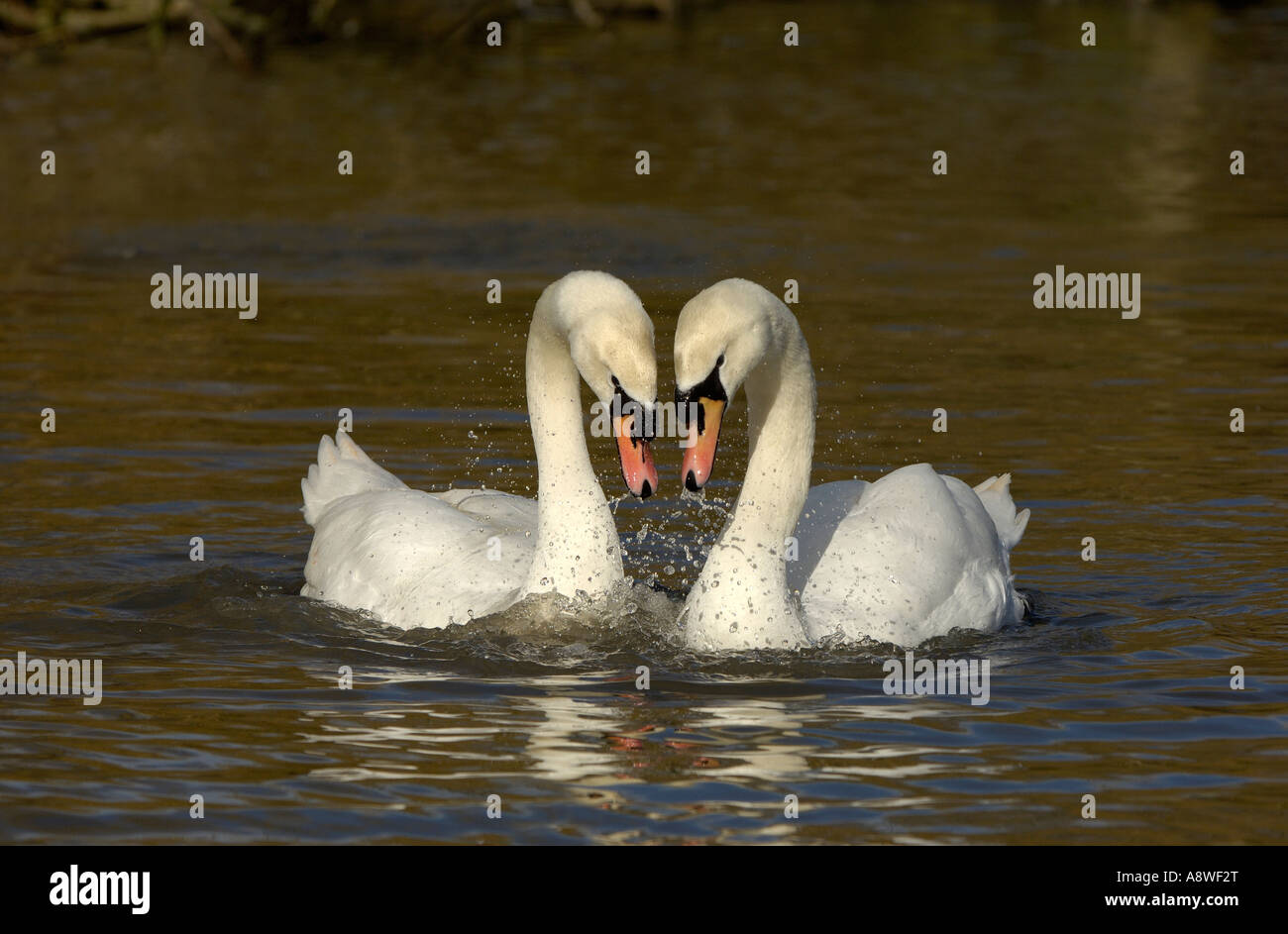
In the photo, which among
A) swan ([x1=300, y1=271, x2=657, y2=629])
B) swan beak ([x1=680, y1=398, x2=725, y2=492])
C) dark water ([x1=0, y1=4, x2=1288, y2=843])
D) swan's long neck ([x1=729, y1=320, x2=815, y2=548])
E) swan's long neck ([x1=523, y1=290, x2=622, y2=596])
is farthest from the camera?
swan's long neck ([x1=523, y1=290, x2=622, y2=596])

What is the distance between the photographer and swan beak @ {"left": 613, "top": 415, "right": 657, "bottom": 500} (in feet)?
26.5

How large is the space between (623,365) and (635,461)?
359 mm

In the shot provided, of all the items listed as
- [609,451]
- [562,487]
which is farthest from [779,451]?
[609,451]

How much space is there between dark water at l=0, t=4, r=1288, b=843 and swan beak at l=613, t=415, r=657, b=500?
838mm

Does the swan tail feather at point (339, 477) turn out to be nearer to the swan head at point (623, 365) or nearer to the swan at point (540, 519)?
the swan at point (540, 519)

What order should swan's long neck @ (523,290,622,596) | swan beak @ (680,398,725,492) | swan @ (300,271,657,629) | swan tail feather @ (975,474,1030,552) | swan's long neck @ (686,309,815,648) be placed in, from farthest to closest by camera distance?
1. swan tail feather @ (975,474,1030,552)
2. swan's long neck @ (523,290,622,596)
3. swan's long neck @ (686,309,815,648)
4. swan @ (300,271,657,629)
5. swan beak @ (680,398,725,492)

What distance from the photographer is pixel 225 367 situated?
15.1m

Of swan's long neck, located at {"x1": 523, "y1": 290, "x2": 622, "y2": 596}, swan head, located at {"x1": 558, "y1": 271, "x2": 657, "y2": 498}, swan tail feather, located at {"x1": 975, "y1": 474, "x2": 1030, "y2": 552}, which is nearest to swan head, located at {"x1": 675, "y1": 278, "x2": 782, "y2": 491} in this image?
swan head, located at {"x1": 558, "y1": 271, "x2": 657, "y2": 498}

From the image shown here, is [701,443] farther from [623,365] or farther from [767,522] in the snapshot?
[767,522]

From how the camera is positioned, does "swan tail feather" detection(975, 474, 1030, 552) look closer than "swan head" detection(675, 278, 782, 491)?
No

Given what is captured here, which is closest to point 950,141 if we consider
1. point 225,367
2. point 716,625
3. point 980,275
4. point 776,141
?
point 776,141

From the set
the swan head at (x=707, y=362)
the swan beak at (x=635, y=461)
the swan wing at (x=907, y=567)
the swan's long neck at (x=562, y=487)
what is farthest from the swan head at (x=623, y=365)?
the swan wing at (x=907, y=567)

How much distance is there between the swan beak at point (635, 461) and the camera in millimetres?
8062

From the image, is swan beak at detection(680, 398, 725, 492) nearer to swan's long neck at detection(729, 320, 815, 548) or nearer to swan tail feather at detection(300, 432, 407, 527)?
swan's long neck at detection(729, 320, 815, 548)
